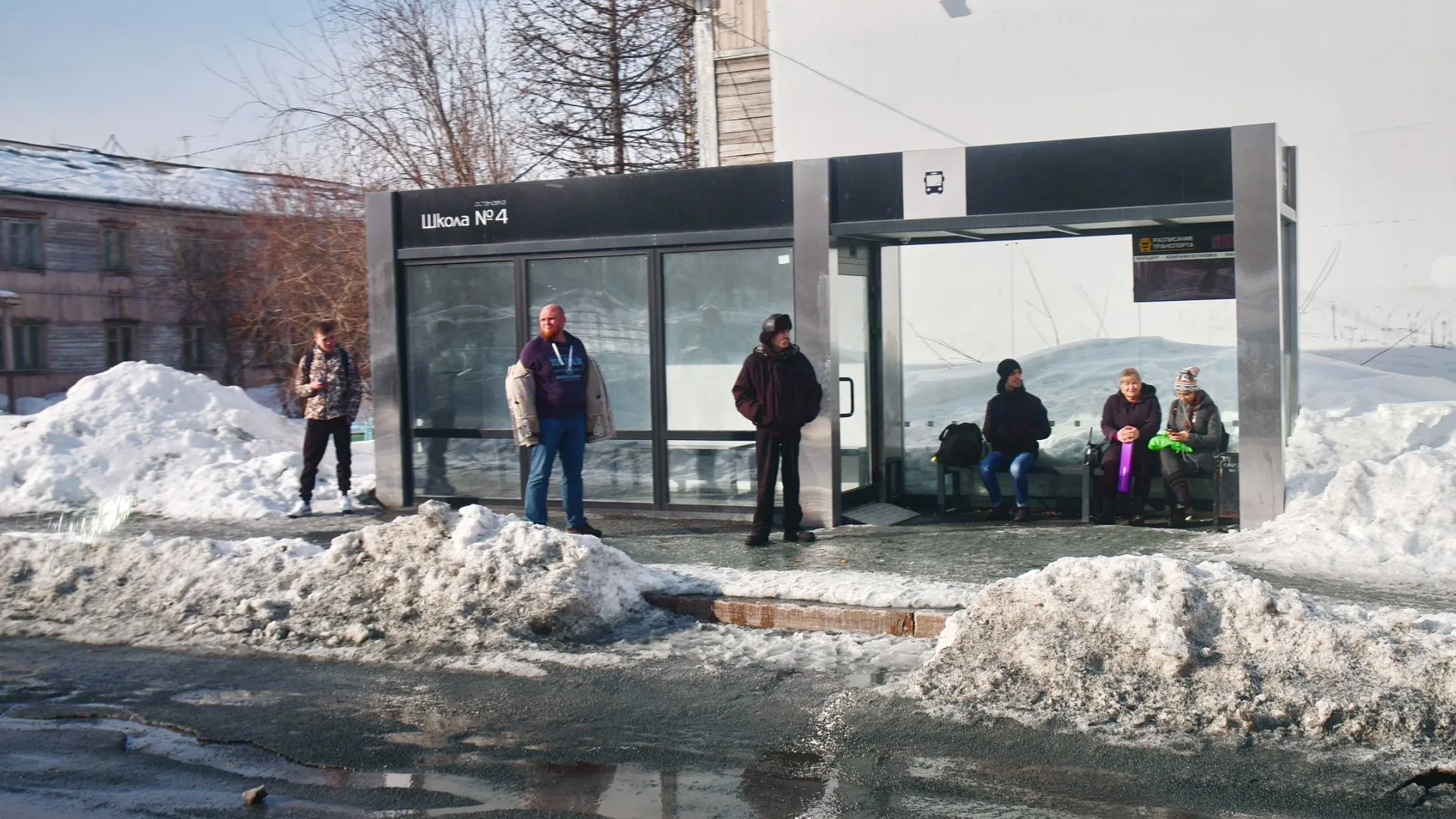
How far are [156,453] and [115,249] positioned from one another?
3095 cm

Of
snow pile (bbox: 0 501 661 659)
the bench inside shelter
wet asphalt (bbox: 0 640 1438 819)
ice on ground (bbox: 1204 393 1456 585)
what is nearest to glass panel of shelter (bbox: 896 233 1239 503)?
the bench inside shelter

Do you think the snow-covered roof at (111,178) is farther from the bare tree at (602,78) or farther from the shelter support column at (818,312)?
Answer: the shelter support column at (818,312)

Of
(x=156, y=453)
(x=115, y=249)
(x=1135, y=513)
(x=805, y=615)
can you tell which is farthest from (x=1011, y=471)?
(x=115, y=249)

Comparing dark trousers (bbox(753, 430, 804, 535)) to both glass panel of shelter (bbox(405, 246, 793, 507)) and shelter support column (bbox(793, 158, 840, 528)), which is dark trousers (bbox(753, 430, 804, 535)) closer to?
shelter support column (bbox(793, 158, 840, 528))

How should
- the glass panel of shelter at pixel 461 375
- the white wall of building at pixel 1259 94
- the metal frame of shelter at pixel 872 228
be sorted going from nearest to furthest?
1. the metal frame of shelter at pixel 872 228
2. the glass panel of shelter at pixel 461 375
3. the white wall of building at pixel 1259 94

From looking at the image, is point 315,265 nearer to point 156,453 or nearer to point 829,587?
point 156,453

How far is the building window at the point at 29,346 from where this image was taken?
40188 millimetres

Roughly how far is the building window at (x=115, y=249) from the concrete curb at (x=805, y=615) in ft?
125

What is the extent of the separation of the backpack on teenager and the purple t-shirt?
3.16 metres

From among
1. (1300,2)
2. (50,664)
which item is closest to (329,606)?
(50,664)

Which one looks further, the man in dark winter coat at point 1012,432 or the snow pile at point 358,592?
the man in dark winter coat at point 1012,432

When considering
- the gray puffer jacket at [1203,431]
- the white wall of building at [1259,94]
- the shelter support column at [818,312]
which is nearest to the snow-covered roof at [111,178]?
the white wall of building at [1259,94]

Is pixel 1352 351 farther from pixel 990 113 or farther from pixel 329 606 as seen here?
pixel 329 606

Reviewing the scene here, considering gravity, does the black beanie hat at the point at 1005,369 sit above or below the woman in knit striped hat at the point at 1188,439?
above
